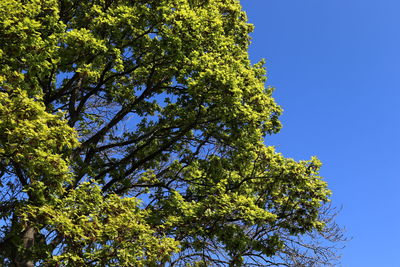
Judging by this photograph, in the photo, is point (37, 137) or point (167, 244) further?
point (167, 244)

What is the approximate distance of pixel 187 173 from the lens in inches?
581

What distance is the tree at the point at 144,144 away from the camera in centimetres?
946

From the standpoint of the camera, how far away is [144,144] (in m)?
13.8

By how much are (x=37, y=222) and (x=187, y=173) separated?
6253mm

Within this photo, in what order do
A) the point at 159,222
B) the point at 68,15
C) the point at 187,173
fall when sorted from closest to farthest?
A: the point at 159,222 → the point at 68,15 → the point at 187,173

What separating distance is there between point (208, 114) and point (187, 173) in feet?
9.61

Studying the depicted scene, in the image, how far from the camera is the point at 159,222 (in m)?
12.2

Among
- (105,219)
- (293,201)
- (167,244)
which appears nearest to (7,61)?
(105,219)

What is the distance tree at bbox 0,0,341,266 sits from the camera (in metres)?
9.46

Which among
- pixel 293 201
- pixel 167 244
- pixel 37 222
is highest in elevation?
pixel 293 201

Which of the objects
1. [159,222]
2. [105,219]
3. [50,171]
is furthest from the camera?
[159,222]

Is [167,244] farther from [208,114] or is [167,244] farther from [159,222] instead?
[208,114]

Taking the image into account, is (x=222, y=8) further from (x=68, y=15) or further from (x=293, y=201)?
(x=293, y=201)

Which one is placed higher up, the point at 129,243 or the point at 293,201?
the point at 293,201
